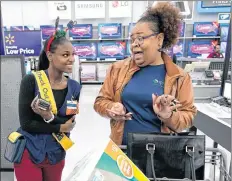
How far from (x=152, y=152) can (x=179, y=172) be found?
0.15 m

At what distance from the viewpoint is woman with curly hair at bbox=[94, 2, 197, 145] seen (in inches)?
47.5

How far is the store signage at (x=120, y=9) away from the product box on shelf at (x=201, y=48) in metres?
2.52

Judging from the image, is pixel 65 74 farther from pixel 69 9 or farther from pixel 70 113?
pixel 69 9

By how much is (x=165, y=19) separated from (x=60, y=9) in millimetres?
8146

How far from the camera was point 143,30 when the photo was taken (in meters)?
1.23

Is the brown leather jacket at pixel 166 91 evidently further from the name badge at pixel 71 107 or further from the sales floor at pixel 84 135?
the sales floor at pixel 84 135

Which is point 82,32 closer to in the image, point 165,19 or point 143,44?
point 165,19

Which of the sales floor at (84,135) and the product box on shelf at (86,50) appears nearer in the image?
the sales floor at (84,135)

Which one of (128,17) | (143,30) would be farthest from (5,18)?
(143,30)

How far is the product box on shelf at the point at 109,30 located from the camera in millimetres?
8539

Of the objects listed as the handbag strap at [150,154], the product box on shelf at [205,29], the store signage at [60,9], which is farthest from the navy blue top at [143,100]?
the store signage at [60,9]

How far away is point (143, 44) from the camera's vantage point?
1207 millimetres

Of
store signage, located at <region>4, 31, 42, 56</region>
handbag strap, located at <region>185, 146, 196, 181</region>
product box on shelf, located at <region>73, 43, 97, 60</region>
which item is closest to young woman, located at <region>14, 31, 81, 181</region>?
handbag strap, located at <region>185, 146, 196, 181</region>

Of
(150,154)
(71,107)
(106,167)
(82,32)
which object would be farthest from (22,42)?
(82,32)
